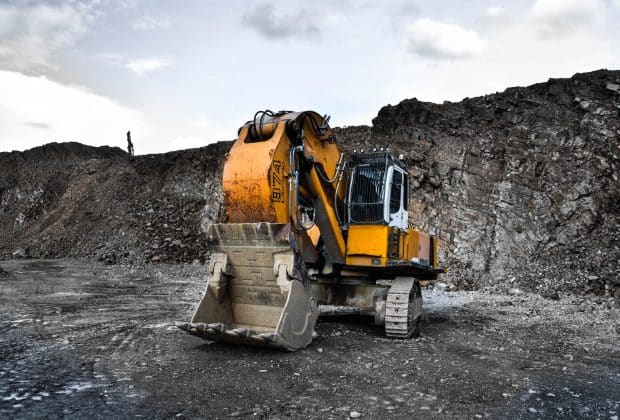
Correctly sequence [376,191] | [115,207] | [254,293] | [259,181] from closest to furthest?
[259,181] < [254,293] < [376,191] < [115,207]

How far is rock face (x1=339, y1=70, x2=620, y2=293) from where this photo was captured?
52.0 feet

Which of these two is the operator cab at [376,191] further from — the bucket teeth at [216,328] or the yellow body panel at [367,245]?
the bucket teeth at [216,328]

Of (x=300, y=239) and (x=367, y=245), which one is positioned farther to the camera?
(x=367, y=245)

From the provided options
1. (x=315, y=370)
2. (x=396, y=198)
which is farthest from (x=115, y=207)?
(x=315, y=370)

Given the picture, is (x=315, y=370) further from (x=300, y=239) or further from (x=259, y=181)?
(x=259, y=181)

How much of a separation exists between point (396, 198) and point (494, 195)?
1114 centimetres

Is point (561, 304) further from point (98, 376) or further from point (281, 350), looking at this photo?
point (98, 376)

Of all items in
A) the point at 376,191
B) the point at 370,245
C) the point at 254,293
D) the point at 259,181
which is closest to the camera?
the point at 259,181

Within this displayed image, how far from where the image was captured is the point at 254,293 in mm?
6359

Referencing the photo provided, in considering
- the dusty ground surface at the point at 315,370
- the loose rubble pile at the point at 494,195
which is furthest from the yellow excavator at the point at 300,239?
the loose rubble pile at the point at 494,195

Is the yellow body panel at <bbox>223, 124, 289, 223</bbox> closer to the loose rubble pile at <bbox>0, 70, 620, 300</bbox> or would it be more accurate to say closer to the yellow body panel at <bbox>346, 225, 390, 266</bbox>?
the yellow body panel at <bbox>346, 225, 390, 266</bbox>

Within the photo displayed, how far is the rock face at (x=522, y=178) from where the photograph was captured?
52.0ft

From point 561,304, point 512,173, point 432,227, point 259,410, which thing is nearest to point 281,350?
point 259,410

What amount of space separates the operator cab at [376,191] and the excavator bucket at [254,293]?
1912 mm
